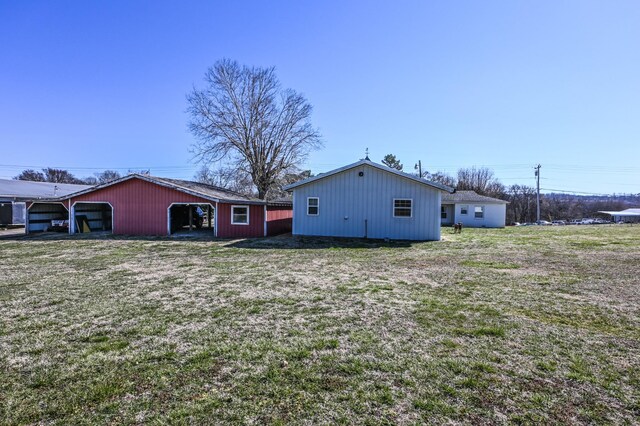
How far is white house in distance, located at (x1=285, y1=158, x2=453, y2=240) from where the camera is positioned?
16656 mm

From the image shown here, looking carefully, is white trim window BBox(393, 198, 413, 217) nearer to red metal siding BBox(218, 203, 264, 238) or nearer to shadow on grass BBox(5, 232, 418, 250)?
shadow on grass BBox(5, 232, 418, 250)

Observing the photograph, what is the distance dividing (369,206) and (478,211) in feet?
55.4

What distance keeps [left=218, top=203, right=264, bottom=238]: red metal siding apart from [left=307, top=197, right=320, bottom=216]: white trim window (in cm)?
255

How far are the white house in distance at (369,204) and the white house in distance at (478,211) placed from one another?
13830 mm

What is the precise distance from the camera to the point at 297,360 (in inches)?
144

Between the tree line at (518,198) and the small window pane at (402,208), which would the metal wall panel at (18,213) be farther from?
the tree line at (518,198)

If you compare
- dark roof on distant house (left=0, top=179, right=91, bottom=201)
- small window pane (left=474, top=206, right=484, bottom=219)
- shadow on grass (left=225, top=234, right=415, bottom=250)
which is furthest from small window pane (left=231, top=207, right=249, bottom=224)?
small window pane (left=474, top=206, right=484, bottom=219)

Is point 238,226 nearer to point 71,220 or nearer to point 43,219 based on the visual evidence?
point 71,220

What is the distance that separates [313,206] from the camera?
58.9 ft

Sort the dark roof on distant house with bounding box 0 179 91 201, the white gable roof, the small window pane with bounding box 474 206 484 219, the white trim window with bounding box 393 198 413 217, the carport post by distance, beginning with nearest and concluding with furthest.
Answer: the white gable roof → the white trim window with bounding box 393 198 413 217 → the carport post → the dark roof on distant house with bounding box 0 179 91 201 → the small window pane with bounding box 474 206 484 219

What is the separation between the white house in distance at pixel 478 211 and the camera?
29859 mm

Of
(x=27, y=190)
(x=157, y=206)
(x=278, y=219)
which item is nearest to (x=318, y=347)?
(x=157, y=206)

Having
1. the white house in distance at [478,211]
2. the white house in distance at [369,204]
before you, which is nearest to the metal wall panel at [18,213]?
the white house in distance at [369,204]

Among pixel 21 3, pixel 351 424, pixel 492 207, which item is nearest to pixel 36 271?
pixel 21 3
